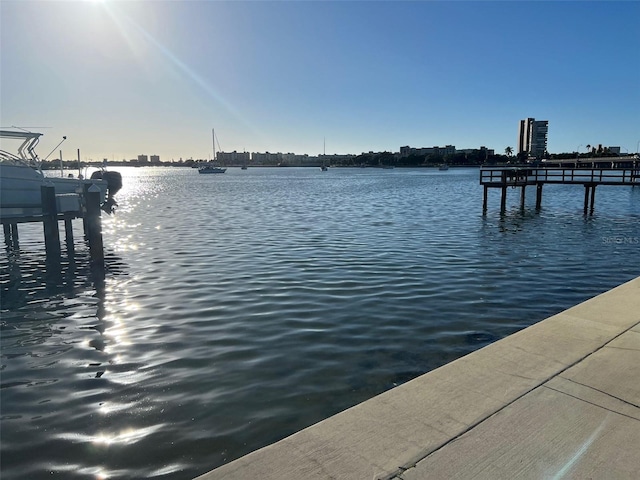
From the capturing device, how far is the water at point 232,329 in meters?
5.59

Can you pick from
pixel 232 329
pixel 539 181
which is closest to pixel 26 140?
pixel 232 329

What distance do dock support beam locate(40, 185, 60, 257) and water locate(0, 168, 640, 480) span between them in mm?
926

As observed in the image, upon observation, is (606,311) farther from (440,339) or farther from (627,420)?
(627,420)

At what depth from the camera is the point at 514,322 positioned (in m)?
9.45

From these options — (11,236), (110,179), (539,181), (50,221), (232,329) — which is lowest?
(232,329)

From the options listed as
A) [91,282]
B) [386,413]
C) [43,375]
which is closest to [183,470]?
[386,413]

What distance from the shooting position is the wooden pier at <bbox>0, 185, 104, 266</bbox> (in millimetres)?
15977

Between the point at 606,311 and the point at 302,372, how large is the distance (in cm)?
519

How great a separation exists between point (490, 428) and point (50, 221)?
1909 cm

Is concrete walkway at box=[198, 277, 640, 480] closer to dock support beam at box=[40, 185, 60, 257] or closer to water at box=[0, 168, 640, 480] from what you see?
water at box=[0, 168, 640, 480]

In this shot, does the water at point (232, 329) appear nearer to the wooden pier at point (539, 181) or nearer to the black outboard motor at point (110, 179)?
the wooden pier at point (539, 181)

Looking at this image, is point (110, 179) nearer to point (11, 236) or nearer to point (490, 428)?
point (11, 236)

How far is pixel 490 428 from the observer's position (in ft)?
13.7

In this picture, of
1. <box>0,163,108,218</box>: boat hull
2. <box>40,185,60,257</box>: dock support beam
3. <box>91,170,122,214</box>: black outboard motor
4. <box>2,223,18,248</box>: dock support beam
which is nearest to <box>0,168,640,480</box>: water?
<box>2,223,18,248</box>: dock support beam
